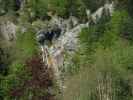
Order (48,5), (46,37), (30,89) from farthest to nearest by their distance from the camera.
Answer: (48,5) → (46,37) → (30,89)

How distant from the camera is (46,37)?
71250 millimetres

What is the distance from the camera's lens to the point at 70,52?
221 ft

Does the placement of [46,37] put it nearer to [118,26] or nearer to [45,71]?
[118,26]

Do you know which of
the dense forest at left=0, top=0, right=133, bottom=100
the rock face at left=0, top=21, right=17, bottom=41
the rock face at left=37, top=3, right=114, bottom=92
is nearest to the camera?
the dense forest at left=0, top=0, right=133, bottom=100

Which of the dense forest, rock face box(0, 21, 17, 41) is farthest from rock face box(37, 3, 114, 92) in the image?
rock face box(0, 21, 17, 41)

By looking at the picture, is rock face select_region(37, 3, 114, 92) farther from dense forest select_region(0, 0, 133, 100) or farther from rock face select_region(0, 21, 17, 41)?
rock face select_region(0, 21, 17, 41)

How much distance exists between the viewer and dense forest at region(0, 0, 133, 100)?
52438 millimetres

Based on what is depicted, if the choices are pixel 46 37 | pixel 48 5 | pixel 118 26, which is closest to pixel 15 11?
pixel 48 5

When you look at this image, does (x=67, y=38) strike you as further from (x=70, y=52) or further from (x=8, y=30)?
(x=8, y=30)

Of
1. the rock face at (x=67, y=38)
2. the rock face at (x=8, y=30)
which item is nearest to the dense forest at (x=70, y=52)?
the rock face at (x=8, y=30)

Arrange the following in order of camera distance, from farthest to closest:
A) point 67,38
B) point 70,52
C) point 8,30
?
point 8,30 < point 67,38 < point 70,52

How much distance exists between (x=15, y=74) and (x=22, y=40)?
18653 millimetres

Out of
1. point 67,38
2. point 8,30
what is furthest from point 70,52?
point 8,30

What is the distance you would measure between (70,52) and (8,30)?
1224 cm
